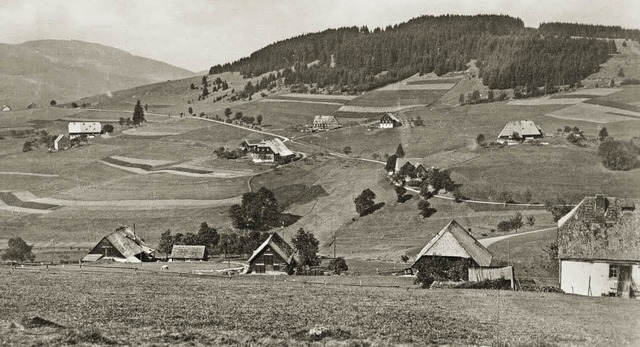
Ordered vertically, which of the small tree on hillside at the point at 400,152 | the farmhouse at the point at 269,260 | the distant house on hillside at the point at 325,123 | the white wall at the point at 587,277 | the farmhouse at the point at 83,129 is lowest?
the farmhouse at the point at 269,260

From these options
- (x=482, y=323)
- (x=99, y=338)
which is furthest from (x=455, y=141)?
(x=99, y=338)

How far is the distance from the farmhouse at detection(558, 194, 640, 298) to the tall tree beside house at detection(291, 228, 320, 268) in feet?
86.7

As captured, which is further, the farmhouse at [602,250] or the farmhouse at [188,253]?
the farmhouse at [188,253]

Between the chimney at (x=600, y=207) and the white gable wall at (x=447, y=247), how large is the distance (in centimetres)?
1102

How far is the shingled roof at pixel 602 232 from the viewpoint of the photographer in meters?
47.4

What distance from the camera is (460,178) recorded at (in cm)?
10438

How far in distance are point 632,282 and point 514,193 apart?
49.4 metres

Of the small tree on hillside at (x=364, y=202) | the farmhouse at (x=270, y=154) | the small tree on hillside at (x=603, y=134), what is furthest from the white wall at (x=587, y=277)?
the farmhouse at (x=270, y=154)

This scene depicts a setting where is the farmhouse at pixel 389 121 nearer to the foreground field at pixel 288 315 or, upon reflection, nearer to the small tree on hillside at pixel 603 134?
the small tree on hillside at pixel 603 134

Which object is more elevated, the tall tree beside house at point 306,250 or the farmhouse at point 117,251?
the tall tree beside house at point 306,250

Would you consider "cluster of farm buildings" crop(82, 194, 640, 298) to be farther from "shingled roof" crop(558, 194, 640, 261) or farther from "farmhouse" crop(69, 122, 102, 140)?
"farmhouse" crop(69, 122, 102, 140)

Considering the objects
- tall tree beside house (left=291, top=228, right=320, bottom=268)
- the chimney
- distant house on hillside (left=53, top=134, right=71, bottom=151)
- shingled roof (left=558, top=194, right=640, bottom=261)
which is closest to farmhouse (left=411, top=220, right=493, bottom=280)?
shingled roof (left=558, top=194, right=640, bottom=261)

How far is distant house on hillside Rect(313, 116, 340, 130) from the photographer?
17250 centimetres

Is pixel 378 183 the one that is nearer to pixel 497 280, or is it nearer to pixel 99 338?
pixel 497 280
